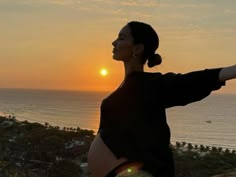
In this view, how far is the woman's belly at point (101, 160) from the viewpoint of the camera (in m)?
2.61

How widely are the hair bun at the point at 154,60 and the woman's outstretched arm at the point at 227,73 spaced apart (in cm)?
48

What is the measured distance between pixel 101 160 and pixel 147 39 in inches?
27.0

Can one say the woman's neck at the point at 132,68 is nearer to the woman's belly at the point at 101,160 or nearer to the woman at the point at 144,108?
the woman at the point at 144,108

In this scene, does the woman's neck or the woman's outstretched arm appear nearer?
the woman's outstretched arm

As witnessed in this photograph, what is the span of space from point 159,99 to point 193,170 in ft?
74.7

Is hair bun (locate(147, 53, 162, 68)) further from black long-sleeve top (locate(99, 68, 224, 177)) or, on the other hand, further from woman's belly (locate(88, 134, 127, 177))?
woman's belly (locate(88, 134, 127, 177))

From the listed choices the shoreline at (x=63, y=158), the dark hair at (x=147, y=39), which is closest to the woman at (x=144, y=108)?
the dark hair at (x=147, y=39)

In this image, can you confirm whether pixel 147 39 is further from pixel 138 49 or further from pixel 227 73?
pixel 227 73

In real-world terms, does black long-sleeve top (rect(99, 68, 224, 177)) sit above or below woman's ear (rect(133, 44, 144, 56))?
below

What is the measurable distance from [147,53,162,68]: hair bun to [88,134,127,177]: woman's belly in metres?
0.48

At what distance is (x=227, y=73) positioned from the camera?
226 centimetres

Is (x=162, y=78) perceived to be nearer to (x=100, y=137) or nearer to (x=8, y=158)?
(x=100, y=137)

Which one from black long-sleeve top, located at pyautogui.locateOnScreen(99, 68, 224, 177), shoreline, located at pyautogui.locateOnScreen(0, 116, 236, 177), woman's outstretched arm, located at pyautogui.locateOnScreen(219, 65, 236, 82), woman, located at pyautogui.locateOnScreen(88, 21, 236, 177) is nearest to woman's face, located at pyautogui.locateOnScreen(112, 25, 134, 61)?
woman, located at pyautogui.locateOnScreen(88, 21, 236, 177)

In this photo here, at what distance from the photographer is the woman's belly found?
2.61 m
